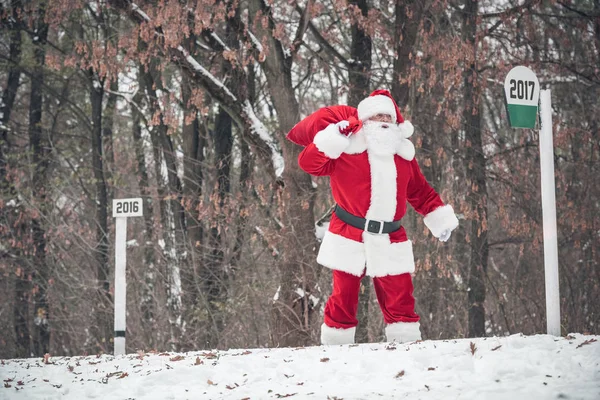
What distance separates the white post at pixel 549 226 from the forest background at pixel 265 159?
103 centimetres

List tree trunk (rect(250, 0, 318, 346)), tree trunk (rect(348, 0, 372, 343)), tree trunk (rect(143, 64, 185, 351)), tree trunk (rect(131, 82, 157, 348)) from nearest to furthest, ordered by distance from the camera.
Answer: tree trunk (rect(250, 0, 318, 346)), tree trunk (rect(348, 0, 372, 343)), tree trunk (rect(143, 64, 185, 351)), tree trunk (rect(131, 82, 157, 348))

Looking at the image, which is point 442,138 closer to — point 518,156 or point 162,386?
point 518,156

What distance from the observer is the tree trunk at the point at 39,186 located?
1538 cm

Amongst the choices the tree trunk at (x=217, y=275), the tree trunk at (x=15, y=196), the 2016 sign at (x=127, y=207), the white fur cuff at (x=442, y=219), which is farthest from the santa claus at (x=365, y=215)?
the tree trunk at (x=15, y=196)

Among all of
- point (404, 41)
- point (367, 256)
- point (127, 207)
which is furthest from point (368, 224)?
point (404, 41)

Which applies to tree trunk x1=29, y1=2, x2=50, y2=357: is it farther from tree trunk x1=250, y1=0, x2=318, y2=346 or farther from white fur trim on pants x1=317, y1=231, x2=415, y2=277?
white fur trim on pants x1=317, y1=231, x2=415, y2=277

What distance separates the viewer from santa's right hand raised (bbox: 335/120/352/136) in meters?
6.10

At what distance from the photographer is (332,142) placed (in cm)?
603

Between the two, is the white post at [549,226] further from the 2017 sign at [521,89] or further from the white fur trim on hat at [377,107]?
the white fur trim on hat at [377,107]

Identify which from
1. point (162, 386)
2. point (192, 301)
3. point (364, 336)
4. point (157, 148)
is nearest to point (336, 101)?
point (157, 148)

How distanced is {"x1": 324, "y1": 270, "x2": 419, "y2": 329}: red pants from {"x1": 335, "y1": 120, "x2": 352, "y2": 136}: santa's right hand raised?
3.67ft

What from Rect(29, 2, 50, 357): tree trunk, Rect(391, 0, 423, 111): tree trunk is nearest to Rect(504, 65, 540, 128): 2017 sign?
Rect(391, 0, 423, 111): tree trunk

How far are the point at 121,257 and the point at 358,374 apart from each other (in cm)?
317

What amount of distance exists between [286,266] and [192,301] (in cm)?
426
